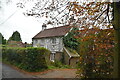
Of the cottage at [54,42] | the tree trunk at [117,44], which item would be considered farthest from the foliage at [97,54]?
the cottage at [54,42]

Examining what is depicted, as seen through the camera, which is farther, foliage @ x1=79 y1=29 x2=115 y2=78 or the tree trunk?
foliage @ x1=79 y1=29 x2=115 y2=78

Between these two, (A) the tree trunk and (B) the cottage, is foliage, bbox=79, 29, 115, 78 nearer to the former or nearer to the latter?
(A) the tree trunk

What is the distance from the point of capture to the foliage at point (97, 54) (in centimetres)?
673

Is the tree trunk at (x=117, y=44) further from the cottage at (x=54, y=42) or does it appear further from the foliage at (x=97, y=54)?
the cottage at (x=54, y=42)

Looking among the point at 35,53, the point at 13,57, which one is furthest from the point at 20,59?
the point at 35,53

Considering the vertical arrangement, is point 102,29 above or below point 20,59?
above

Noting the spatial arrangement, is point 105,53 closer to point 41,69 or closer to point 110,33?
point 110,33

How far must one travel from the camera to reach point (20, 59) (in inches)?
766

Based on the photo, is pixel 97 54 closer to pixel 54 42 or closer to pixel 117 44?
pixel 117 44

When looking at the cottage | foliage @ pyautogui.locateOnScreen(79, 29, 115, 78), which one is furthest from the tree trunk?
the cottage

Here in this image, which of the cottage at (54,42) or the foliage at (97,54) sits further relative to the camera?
the cottage at (54,42)

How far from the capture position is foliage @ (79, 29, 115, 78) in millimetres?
6727

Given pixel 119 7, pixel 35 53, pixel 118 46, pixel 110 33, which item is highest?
pixel 119 7

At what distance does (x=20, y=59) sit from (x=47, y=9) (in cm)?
1442
